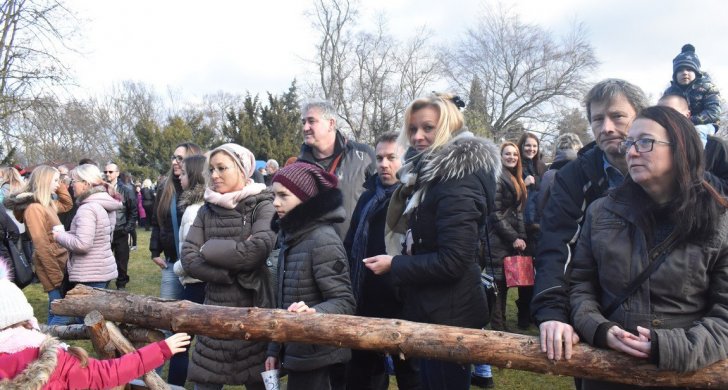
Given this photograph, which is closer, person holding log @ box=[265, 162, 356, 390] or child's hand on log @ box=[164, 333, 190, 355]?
child's hand on log @ box=[164, 333, 190, 355]

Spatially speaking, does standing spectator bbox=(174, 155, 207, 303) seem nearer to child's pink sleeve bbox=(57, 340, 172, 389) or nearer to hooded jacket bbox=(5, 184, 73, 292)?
child's pink sleeve bbox=(57, 340, 172, 389)

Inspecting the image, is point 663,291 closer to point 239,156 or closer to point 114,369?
point 114,369

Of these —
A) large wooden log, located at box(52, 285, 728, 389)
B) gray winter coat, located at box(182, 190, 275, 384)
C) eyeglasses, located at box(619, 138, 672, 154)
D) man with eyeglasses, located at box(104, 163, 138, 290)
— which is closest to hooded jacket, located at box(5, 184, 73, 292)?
man with eyeglasses, located at box(104, 163, 138, 290)

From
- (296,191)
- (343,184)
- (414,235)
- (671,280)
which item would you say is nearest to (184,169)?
(343,184)

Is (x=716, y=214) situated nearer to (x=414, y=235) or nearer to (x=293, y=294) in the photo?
(x=414, y=235)

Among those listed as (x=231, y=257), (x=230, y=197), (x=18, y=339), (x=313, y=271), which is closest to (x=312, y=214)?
(x=313, y=271)

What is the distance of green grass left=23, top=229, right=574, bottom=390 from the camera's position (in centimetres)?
457

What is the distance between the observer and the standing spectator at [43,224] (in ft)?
19.2

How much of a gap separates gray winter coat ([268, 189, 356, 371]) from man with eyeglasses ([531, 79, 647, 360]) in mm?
1120

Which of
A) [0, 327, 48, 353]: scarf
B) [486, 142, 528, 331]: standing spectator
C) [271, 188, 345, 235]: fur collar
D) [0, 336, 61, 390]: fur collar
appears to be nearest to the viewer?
[0, 336, 61, 390]: fur collar

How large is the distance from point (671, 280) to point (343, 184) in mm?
2890

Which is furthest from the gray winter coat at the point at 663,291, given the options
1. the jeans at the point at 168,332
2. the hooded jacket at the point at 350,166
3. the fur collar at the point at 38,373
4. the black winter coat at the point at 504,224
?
the black winter coat at the point at 504,224

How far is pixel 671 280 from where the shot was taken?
6.07ft

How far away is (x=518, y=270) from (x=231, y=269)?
3.21 m
